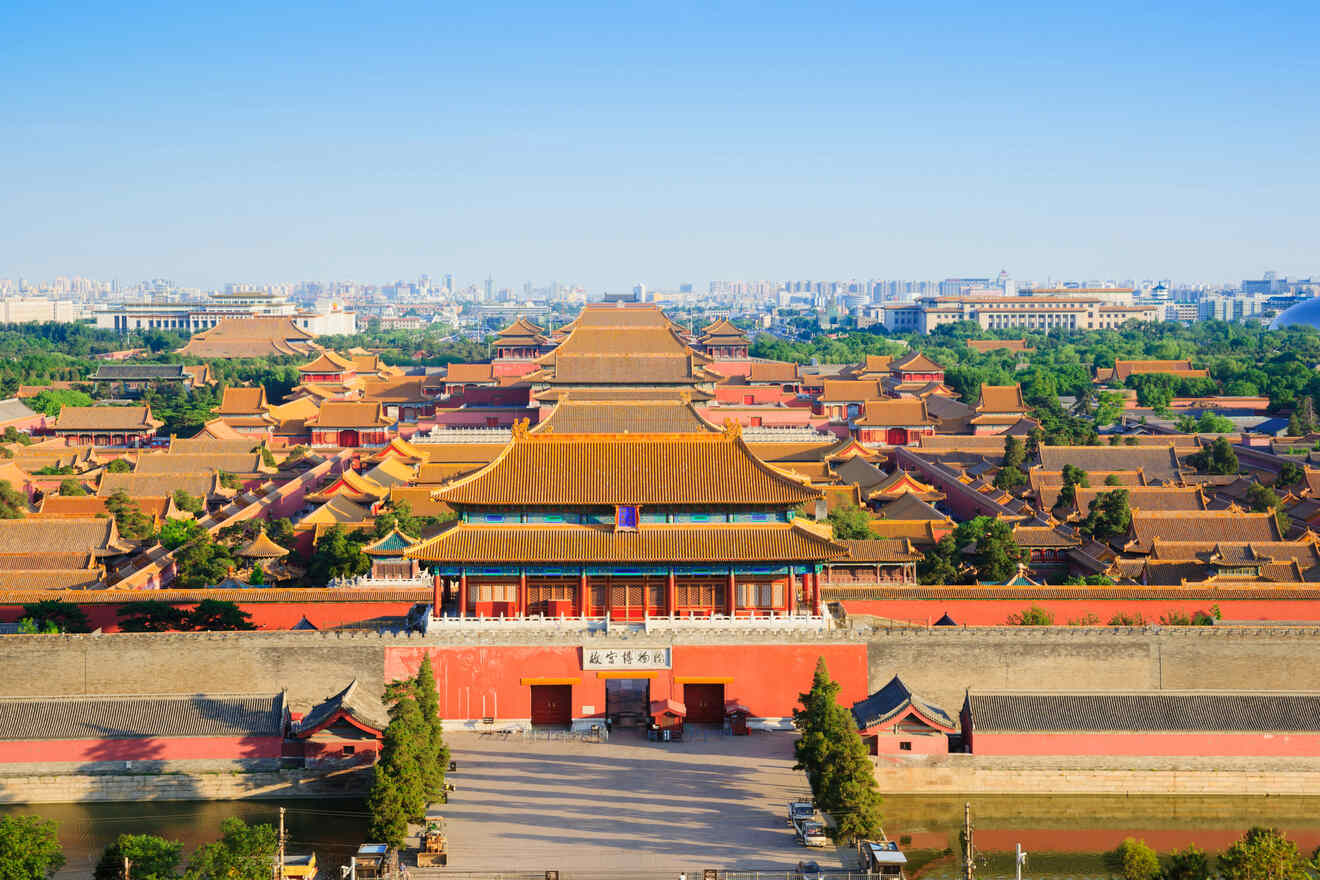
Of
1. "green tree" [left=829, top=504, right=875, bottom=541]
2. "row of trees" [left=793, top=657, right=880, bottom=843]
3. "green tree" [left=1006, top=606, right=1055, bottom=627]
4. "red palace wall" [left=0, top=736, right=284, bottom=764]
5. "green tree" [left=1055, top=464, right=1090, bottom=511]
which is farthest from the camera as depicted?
"green tree" [left=1055, top=464, right=1090, bottom=511]

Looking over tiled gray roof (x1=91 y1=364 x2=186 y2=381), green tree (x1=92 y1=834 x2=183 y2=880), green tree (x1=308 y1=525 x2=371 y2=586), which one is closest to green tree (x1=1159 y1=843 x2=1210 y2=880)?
green tree (x1=92 y1=834 x2=183 y2=880)

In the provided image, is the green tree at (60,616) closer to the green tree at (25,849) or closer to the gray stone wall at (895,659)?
the gray stone wall at (895,659)

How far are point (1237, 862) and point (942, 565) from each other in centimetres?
1524

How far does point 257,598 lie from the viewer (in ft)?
96.1

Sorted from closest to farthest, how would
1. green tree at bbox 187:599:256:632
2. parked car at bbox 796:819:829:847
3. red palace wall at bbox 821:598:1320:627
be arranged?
1. parked car at bbox 796:819:829:847
2. green tree at bbox 187:599:256:632
3. red palace wall at bbox 821:598:1320:627

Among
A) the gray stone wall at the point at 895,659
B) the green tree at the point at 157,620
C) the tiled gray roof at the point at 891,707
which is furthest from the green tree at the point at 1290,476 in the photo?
the green tree at the point at 157,620

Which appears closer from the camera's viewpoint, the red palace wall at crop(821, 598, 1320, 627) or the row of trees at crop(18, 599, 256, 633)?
the row of trees at crop(18, 599, 256, 633)

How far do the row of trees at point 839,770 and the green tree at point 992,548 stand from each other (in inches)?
472

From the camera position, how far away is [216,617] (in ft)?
90.1

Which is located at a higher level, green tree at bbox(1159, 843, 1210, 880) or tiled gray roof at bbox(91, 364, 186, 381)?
tiled gray roof at bbox(91, 364, 186, 381)

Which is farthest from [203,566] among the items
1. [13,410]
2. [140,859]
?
[13,410]

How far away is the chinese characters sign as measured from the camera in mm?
25484

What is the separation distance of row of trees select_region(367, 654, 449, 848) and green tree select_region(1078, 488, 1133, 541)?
20.6 m

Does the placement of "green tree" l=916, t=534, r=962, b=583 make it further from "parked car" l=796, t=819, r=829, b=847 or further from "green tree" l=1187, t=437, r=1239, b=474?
"green tree" l=1187, t=437, r=1239, b=474
